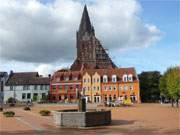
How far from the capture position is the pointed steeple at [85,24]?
139 metres

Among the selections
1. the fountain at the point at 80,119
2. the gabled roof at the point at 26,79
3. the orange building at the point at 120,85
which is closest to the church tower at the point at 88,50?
the gabled roof at the point at 26,79

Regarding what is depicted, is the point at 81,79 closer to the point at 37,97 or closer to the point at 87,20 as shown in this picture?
the point at 37,97

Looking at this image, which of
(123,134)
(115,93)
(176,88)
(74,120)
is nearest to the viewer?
(123,134)

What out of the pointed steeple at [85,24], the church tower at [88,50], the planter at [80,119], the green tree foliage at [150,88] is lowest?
the planter at [80,119]

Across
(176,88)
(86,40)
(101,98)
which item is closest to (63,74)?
(101,98)

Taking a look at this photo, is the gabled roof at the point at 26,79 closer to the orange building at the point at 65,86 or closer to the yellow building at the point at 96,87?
the orange building at the point at 65,86

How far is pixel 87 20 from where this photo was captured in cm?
14175

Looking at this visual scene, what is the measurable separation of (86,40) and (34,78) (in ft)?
110

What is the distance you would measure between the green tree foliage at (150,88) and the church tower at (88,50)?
22251 millimetres

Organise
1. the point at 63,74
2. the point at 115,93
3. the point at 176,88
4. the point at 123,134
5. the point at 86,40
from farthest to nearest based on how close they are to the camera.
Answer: the point at 86,40 < the point at 63,74 < the point at 115,93 < the point at 176,88 < the point at 123,134

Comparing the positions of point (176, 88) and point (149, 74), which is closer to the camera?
point (176, 88)

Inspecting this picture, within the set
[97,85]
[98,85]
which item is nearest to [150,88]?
[98,85]

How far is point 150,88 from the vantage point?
337 ft

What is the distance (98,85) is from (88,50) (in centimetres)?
3601
